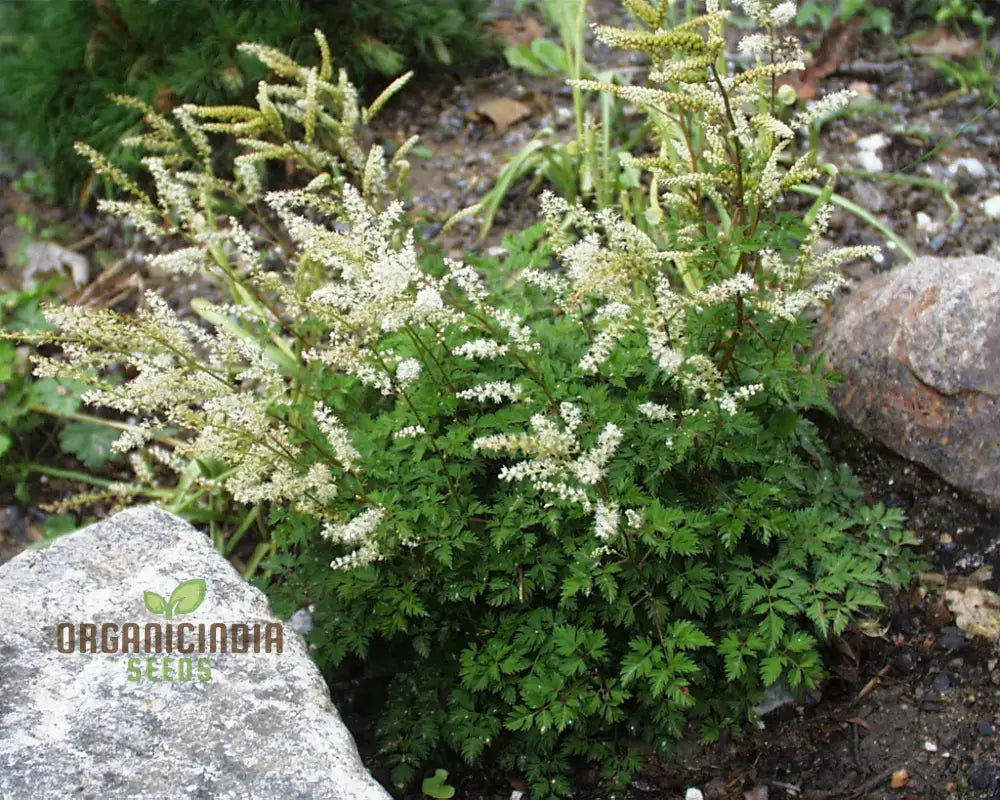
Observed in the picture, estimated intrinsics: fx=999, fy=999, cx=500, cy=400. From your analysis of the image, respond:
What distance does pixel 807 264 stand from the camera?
2938 mm

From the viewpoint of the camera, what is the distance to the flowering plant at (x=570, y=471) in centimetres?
263

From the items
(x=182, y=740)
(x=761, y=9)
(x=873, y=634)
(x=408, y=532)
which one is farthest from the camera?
(x=873, y=634)

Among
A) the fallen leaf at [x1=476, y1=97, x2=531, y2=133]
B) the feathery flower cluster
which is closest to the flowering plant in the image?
the feathery flower cluster

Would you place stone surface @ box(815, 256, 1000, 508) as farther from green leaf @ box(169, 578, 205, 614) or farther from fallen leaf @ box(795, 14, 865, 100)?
green leaf @ box(169, 578, 205, 614)

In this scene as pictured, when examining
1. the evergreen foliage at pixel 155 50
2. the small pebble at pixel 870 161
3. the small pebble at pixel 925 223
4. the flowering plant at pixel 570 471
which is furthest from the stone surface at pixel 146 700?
the small pebble at pixel 870 161

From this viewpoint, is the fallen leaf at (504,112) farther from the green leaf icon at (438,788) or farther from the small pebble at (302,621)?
the green leaf icon at (438,788)

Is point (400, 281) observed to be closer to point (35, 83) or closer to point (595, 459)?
point (595, 459)

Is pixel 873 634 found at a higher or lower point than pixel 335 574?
lower

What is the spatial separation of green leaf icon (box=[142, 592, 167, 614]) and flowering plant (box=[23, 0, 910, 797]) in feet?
1.11

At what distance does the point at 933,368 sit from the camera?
3295 mm

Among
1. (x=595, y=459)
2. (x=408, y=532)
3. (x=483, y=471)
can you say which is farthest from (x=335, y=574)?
(x=595, y=459)

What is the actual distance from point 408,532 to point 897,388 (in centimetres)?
177

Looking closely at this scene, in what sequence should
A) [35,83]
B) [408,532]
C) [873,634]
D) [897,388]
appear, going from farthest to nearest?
[35,83] < [897,388] < [873,634] < [408,532]

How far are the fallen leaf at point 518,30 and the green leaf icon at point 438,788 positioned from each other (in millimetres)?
4070
